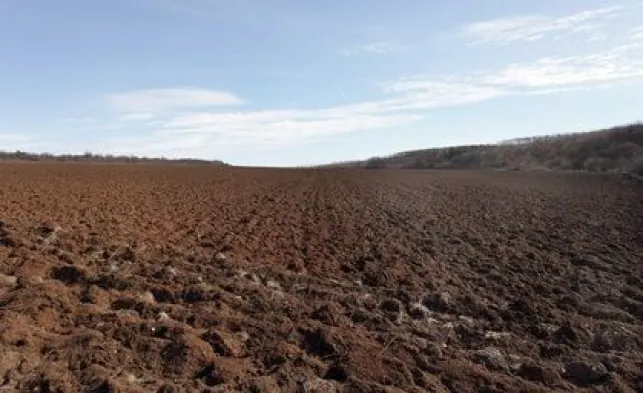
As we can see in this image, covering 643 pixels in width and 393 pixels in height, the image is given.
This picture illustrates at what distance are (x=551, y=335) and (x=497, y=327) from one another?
2.20ft

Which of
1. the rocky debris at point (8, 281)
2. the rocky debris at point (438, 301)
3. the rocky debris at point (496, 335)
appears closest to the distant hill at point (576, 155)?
the rocky debris at point (438, 301)

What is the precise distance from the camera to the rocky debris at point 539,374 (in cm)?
742

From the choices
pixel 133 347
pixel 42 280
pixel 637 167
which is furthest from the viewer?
pixel 637 167

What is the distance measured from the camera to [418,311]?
967cm

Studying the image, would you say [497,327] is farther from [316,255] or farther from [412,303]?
[316,255]

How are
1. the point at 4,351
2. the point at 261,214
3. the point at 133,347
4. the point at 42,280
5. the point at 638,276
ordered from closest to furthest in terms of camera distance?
the point at 4,351, the point at 133,347, the point at 42,280, the point at 638,276, the point at 261,214

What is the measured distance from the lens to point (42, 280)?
959cm

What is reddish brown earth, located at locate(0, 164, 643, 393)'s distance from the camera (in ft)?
22.6

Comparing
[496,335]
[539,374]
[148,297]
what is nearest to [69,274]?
[148,297]

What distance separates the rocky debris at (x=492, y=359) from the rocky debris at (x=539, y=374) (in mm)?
179

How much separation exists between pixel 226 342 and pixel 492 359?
293 cm

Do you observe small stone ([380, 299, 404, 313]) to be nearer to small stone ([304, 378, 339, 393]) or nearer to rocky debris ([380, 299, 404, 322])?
rocky debris ([380, 299, 404, 322])

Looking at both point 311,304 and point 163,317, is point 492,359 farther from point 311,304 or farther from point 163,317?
point 163,317

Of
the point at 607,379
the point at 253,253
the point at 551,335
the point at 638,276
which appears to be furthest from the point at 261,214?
the point at 607,379
